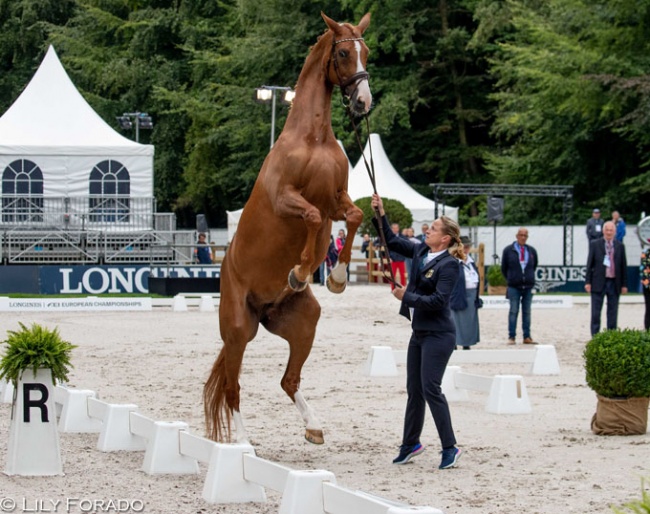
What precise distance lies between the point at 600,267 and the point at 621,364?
26.1 feet

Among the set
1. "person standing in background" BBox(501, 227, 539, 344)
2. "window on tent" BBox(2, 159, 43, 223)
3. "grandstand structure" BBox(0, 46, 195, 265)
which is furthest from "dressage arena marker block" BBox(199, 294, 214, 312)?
"person standing in background" BBox(501, 227, 539, 344)

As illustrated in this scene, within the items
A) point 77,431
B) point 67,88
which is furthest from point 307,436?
point 67,88

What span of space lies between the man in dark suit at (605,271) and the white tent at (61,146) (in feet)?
50.3

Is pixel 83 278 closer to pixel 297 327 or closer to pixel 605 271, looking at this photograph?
pixel 605 271

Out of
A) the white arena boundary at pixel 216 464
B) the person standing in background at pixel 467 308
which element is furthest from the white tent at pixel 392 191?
the white arena boundary at pixel 216 464

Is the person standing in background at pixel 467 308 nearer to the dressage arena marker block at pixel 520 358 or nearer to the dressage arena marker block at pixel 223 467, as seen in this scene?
A: the dressage arena marker block at pixel 520 358

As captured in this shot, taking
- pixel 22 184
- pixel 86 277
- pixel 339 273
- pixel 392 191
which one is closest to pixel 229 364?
pixel 339 273

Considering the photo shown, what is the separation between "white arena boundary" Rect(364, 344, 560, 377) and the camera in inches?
526

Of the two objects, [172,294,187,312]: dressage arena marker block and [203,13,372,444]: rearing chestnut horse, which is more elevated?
[203,13,372,444]: rearing chestnut horse

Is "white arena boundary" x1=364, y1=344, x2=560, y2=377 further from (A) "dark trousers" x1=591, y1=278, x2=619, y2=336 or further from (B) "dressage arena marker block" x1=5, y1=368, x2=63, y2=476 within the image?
(B) "dressage arena marker block" x1=5, y1=368, x2=63, y2=476

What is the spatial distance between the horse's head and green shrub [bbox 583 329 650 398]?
2971 mm

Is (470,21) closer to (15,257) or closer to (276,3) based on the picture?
(276,3)

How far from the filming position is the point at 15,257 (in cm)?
2706

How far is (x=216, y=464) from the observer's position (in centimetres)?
684
